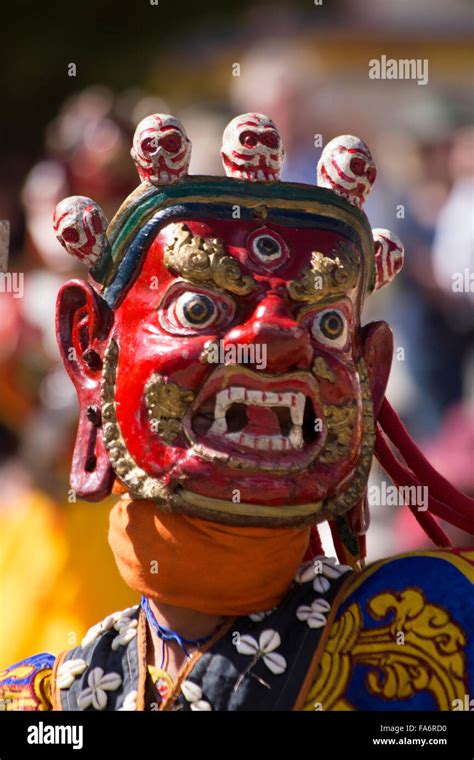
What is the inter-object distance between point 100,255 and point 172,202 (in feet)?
0.66

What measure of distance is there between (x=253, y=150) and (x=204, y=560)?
82 centimetres

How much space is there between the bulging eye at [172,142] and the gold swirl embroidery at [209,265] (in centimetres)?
19

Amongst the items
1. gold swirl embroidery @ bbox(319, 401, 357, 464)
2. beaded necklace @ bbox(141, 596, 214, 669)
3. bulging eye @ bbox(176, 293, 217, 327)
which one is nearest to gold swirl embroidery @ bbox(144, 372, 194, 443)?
bulging eye @ bbox(176, 293, 217, 327)

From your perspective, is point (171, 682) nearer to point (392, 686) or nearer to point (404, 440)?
point (392, 686)

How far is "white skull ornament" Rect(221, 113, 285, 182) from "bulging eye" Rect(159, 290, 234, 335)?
266mm

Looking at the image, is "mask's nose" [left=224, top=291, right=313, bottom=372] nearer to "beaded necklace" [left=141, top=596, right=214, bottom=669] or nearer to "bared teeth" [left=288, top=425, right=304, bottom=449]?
"bared teeth" [left=288, top=425, right=304, bottom=449]

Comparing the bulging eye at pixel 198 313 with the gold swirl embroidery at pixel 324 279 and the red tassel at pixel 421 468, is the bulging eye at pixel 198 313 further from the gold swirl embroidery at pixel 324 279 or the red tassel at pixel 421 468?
the red tassel at pixel 421 468

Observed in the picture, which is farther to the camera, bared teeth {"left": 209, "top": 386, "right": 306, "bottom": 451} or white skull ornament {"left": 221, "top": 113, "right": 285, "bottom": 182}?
white skull ornament {"left": 221, "top": 113, "right": 285, "bottom": 182}

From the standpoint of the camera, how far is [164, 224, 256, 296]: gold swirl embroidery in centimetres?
347

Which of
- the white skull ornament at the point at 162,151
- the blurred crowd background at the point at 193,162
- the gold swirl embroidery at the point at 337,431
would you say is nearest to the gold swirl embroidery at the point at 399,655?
the gold swirl embroidery at the point at 337,431

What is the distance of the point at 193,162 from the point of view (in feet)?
23.1

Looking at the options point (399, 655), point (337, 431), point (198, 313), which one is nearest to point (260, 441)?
point (337, 431)

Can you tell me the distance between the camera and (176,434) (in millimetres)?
3451

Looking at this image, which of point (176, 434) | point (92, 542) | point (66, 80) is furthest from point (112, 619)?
point (66, 80)
